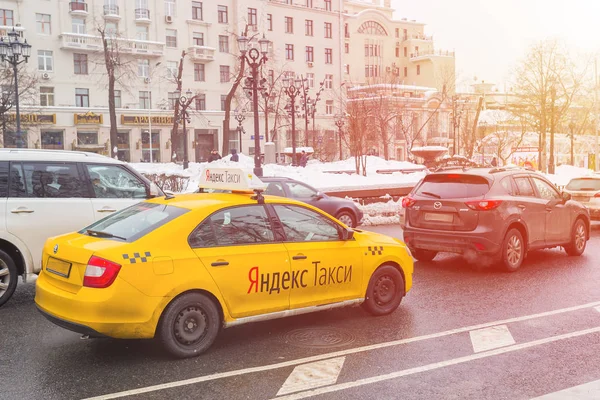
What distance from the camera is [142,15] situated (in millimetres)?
60188

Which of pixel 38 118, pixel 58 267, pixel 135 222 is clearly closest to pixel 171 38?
pixel 38 118

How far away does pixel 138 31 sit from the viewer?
198 ft

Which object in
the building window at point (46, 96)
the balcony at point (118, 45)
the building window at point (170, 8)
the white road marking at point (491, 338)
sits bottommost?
the white road marking at point (491, 338)

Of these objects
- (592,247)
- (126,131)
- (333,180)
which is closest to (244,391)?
(592,247)

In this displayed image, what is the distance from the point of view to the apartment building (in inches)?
2154

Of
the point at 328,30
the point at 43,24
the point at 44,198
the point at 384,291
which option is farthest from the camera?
the point at 328,30

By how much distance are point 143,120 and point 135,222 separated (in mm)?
55395

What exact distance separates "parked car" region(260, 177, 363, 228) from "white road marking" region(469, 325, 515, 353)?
313 inches

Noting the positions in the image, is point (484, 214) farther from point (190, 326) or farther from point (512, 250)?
point (190, 326)

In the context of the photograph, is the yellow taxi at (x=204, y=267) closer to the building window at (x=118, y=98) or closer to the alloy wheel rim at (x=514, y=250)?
the alloy wheel rim at (x=514, y=250)

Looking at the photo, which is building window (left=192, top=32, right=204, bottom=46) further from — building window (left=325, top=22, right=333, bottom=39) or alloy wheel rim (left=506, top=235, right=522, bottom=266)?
alloy wheel rim (left=506, top=235, right=522, bottom=266)

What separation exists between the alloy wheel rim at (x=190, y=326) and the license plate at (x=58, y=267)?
1.06 meters

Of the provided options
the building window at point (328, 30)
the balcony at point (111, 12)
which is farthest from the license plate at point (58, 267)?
the building window at point (328, 30)

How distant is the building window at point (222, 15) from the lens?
67000mm
